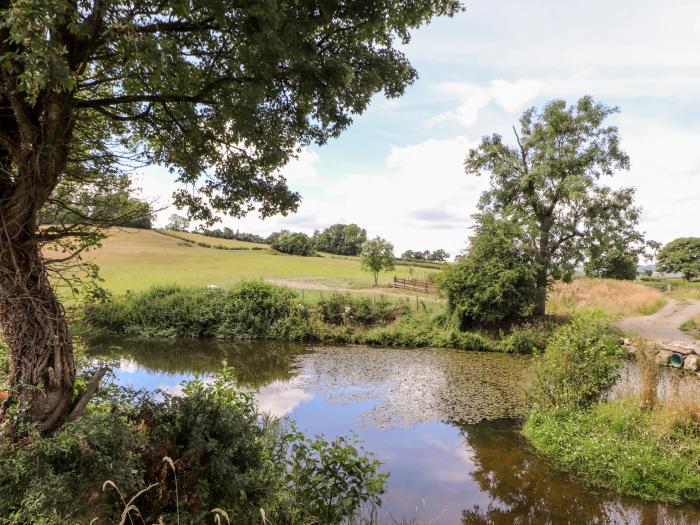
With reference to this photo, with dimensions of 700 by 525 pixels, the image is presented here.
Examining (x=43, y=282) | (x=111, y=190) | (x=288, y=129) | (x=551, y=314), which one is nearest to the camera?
(x=43, y=282)

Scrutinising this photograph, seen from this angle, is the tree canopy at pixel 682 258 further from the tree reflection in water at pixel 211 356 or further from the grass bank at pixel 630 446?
the grass bank at pixel 630 446

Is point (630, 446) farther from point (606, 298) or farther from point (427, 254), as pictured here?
point (427, 254)

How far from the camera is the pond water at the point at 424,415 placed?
6398 millimetres

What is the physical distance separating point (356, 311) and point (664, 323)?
598 inches

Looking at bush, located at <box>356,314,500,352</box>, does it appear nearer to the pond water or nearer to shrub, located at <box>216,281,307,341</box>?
the pond water

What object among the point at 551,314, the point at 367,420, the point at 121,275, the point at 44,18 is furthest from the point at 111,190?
the point at 121,275

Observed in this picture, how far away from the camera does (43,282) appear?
434cm

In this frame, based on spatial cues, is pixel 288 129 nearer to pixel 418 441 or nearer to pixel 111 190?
pixel 111 190

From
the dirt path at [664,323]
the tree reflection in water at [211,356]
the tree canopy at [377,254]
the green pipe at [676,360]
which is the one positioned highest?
the tree canopy at [377,254]

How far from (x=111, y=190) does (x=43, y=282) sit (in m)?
1.99

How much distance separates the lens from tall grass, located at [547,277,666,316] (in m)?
22.0

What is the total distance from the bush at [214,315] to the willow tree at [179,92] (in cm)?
1625

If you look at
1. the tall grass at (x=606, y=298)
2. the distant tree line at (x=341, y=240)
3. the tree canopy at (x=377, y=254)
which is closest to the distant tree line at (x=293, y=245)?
the distant tree line at (x=341, y=240)

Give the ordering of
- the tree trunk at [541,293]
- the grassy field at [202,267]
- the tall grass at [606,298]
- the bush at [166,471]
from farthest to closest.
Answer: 1. the grassy field at [202,267]
2. the tall grass at [606,298]
3. the tree trunk at [541,293]
4. the bush at [166,471]
